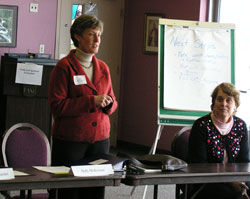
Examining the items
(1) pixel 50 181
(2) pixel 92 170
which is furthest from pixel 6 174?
(2) pixel 92 170

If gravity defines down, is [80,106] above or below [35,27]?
below

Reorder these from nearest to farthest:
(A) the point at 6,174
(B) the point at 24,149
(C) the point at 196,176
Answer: (A) the point at 6,174, (C) the point at 196,176, (B) the point at 24,149

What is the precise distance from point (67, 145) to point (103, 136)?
243 mm

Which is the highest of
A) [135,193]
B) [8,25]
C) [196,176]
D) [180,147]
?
[8,25]

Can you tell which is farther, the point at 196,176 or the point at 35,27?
the point at 35,27

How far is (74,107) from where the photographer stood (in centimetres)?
333

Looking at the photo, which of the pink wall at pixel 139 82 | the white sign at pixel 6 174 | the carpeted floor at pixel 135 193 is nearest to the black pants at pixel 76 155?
the white sign at pixel 6 174

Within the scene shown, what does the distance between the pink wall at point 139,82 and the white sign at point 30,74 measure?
1921mm

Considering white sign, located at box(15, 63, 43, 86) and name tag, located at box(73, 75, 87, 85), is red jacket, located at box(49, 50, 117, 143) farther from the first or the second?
white sign, located at box(15, 63, 43, 86)

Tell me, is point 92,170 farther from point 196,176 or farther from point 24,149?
point 24,149

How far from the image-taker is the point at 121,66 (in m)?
7.88

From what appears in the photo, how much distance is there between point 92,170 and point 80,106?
2.27ft

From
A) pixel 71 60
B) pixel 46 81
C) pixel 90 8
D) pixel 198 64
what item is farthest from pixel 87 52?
pixel 90 8

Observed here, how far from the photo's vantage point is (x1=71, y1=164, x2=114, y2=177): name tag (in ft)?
8.77
